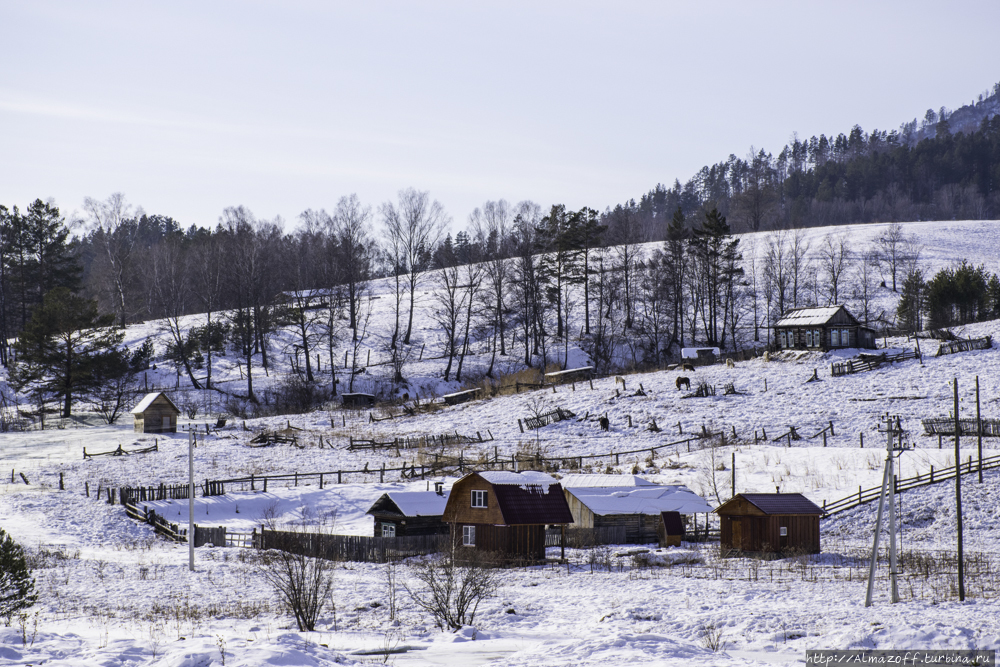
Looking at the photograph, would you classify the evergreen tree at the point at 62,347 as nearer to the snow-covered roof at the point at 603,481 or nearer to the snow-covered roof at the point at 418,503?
the snow-covered roof at the point at 418,503

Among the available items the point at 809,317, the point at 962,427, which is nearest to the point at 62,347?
the point at 962,427

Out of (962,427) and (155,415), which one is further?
(155,415)

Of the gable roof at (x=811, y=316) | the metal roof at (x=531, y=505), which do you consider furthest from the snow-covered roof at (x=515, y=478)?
the gable roof at (x=811, y=316)

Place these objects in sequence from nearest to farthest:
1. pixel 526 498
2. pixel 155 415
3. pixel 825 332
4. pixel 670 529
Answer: pixel 526 498 → pixel 670 529 → pixel 155 415 → pixel 825 332

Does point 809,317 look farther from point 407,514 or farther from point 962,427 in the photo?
point 407,514

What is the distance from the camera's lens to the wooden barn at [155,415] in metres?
60.4

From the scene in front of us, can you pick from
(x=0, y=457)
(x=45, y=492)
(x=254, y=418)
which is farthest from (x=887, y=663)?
(x=254, y=418)

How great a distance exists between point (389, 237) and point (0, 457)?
163 feet

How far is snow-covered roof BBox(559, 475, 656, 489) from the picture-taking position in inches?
1629

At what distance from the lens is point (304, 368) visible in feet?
268

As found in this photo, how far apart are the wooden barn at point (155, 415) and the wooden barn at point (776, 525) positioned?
43111 mm

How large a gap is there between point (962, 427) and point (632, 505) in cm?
2147

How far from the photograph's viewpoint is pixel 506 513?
34875mm

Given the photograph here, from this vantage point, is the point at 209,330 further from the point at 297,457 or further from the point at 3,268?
the point at 297,457
